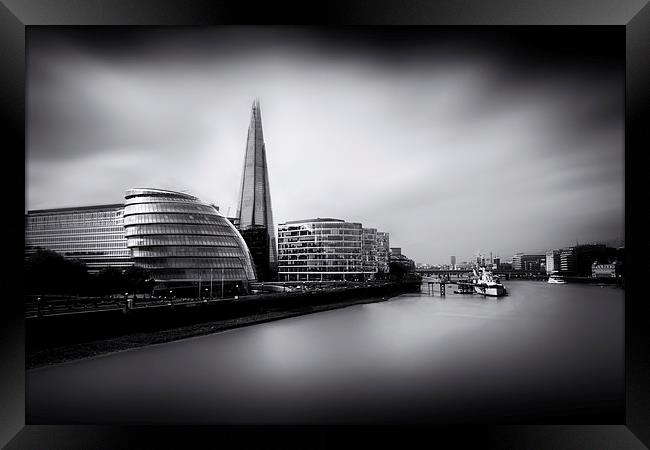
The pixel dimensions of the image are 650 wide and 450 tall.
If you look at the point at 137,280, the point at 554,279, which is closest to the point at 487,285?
the point at 554,279

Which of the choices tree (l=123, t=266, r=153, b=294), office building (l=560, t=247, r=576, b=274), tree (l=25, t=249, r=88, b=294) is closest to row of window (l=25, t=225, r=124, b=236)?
tree (l=25, t=249, r=88, b=294)

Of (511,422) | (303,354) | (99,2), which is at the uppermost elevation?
(99,2)

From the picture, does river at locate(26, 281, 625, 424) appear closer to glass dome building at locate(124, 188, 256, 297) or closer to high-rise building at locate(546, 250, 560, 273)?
high-rise building at locate(546, 250, 560, 273)

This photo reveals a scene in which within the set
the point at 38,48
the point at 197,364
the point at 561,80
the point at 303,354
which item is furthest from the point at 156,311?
the point at 561,80

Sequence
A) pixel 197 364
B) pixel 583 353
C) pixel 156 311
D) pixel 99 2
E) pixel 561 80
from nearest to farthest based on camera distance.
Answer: pixel 99 2, pixel 583 353, pixel 561 80, pixel 197 364, pixel 156 311

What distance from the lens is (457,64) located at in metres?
4.33

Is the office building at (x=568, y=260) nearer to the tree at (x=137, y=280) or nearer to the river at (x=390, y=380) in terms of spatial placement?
the river at (x=390, y=380)

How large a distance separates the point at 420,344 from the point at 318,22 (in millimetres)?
3901

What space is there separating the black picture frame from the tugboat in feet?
10.9

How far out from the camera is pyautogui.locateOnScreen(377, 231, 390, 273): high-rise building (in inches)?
237

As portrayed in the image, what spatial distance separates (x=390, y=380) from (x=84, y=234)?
4672 millimetres

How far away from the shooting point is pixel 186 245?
11922mm
